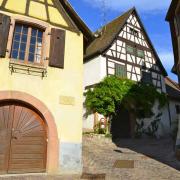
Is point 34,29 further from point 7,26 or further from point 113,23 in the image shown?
point 113,23

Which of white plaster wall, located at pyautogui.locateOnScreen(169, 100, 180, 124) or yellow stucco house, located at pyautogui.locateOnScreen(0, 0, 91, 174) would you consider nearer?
yellow stucco house, located at pyautogui.locateOnScreen(0, 0, 91, 174)

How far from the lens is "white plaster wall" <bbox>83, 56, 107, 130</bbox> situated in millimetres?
19097

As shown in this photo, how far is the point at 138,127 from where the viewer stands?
20234 millimetres

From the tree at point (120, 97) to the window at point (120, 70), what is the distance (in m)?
0.70

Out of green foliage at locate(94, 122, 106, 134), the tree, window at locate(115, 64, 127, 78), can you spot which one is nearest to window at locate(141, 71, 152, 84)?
the tree

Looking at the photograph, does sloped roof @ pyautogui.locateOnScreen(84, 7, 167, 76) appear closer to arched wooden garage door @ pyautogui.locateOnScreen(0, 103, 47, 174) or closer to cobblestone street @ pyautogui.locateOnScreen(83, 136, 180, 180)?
cobblestone street @ pyautogui.locateOnScreen(83, 136, 180, 180)

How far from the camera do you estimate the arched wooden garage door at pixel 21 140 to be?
8531mm

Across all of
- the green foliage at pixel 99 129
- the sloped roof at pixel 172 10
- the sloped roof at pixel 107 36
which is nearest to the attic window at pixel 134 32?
the sloped roof at pixel 107 36

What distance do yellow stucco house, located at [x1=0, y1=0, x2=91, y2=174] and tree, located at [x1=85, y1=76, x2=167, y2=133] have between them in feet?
27.4

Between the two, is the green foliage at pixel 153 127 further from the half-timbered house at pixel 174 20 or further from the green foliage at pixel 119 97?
the half-timbered house at pixel 174 20

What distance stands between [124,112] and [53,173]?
1265cm

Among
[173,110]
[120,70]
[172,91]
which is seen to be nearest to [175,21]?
[120,70]

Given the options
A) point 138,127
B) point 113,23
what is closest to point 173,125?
point 138,127

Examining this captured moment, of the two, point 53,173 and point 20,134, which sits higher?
point 20,134
